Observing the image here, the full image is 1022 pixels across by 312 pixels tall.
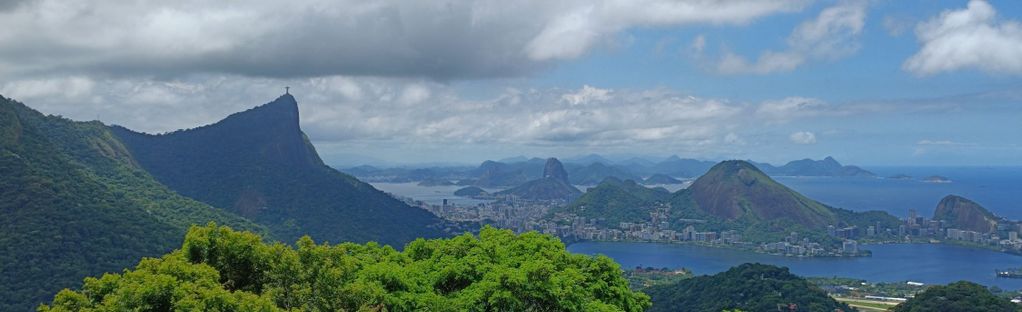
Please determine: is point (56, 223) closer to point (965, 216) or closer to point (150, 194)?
point (150, 194)

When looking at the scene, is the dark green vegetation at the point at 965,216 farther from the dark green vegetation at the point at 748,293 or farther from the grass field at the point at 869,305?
the dark green vegetation at the point at 748,293

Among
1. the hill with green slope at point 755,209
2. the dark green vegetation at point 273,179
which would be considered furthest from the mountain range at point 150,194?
the hill with green slope at point 755,209

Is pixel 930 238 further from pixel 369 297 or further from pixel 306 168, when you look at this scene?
pixel 369 297

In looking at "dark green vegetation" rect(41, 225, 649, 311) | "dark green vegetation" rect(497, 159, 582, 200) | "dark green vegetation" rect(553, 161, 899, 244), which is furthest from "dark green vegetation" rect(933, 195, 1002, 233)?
"dark green vegetation" rect(41, 225, 649, 311)

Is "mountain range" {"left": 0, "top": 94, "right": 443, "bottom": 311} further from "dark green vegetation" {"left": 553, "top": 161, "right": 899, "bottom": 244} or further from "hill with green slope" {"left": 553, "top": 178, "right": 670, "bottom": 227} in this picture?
"dark green vegetation" {"left": 553, "top": 161, "right": 899, "bottom": 244}

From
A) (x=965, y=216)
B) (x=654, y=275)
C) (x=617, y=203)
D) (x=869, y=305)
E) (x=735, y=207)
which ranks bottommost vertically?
(x=654, y=275)

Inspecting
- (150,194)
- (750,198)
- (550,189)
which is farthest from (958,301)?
(550,189)

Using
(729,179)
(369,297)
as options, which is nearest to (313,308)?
(369,297)
